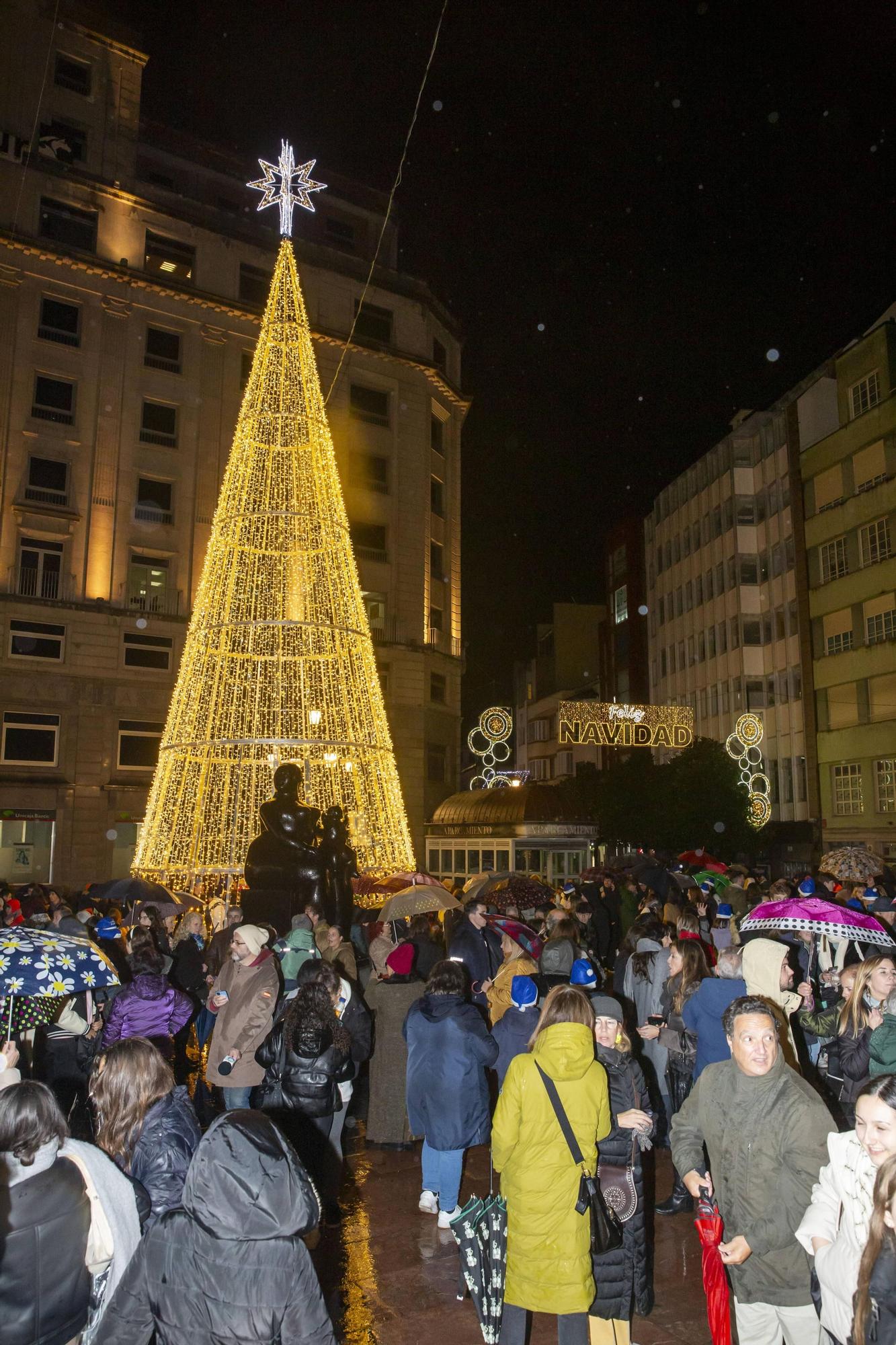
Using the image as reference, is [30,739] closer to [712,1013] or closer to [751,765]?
[751,765]

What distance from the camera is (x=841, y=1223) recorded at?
338 centimetres

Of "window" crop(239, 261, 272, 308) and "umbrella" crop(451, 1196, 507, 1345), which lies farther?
"window" crop(239, 261, 272, 308)

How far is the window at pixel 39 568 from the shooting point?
3262 cm

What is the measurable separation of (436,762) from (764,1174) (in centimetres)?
3763

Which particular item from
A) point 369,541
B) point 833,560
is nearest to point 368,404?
point 369,541

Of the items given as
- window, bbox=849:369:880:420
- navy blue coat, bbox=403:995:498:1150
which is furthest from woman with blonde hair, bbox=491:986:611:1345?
window, bbox=849:369:880:420

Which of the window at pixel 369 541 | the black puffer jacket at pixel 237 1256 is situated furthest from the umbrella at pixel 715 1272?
the window at pixel 369 541

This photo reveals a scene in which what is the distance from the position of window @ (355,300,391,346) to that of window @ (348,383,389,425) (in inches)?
77.1

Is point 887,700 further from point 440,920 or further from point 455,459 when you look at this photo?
point 440,920

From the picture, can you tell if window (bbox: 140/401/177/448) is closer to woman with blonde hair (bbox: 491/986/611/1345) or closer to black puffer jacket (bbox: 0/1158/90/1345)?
woman with blonde hair (bbox: 491/986/611/1345)

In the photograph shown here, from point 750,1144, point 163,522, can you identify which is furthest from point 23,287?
point 750,1144

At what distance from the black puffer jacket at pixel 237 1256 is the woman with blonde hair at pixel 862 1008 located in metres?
4.02

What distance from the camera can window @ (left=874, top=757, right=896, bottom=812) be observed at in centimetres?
3572

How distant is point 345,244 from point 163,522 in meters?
16.4
